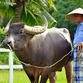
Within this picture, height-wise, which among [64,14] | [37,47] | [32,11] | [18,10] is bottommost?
[64,14]

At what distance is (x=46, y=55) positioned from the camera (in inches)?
202

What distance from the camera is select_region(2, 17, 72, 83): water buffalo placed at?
4.77m

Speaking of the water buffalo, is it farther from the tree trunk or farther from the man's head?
the tree trunk

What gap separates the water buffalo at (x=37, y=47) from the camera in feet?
15.7

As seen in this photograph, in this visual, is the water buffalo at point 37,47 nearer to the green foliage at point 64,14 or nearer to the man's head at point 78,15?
the man's head at point 78,15

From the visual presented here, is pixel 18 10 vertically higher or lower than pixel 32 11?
higher

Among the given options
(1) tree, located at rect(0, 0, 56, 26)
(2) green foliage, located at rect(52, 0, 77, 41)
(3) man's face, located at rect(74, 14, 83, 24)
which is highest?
(3) man's face, located at rect(74, 14, 83, 24)

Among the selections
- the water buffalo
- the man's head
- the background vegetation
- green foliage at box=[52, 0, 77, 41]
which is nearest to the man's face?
the man's head

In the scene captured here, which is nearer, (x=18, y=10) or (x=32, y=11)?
(x=18, y=10)

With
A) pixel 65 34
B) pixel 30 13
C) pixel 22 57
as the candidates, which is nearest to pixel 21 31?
pixel 22 57

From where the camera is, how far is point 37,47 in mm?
5113

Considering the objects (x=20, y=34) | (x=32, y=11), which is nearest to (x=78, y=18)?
(x=20, y=34)

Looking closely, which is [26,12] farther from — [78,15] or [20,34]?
[20,34]

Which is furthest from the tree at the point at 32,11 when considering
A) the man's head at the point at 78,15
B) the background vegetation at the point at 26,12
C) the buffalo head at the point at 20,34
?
the buffalo head at the point at 20,34
